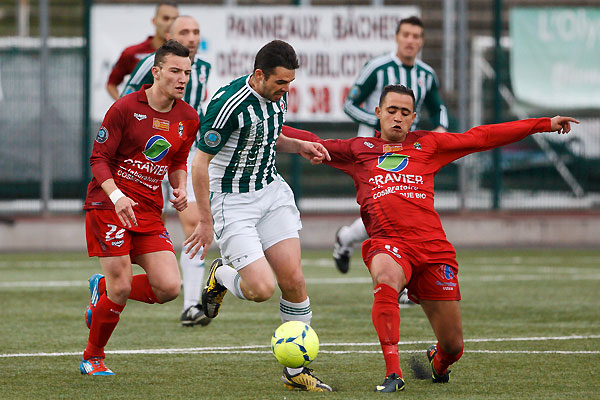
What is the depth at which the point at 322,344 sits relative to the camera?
7297 mm

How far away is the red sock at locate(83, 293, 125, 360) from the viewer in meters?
6.21

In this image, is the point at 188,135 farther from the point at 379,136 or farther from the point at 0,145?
the point at 0,145

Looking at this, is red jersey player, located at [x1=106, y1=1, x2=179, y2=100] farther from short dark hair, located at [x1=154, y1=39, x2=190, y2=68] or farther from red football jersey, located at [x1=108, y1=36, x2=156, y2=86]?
short dark hair, located at [x1=154, y1=39, x2=190, y2=68]

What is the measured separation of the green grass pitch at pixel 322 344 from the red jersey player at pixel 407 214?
318 mm

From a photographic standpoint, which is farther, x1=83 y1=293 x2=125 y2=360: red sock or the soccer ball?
x1=83 y1=293 x2=125 y2=360: red sock

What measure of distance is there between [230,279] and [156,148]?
918 mm

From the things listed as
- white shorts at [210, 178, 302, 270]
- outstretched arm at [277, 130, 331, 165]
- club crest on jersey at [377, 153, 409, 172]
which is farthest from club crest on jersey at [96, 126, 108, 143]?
club crest on jersey at [377, 153, 409, 172]

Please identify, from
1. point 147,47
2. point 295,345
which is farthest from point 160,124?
point 147,47

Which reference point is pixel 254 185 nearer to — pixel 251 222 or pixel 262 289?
pixel 251 222

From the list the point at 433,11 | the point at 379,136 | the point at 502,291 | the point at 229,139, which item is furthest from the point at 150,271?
the point at 433,11

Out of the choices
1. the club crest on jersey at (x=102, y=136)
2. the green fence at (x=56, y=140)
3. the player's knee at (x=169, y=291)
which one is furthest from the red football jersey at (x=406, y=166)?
the green fence at (x=56, y=140)

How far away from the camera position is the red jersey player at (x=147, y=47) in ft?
29.7

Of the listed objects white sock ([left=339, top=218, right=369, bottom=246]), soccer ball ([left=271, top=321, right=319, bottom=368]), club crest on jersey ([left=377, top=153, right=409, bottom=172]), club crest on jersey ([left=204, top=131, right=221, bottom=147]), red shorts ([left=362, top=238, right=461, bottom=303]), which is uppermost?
club crest on jersey ([left=204, top=131, right=221, bottom=147])

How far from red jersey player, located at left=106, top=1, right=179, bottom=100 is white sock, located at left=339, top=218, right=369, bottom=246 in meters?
2.44
